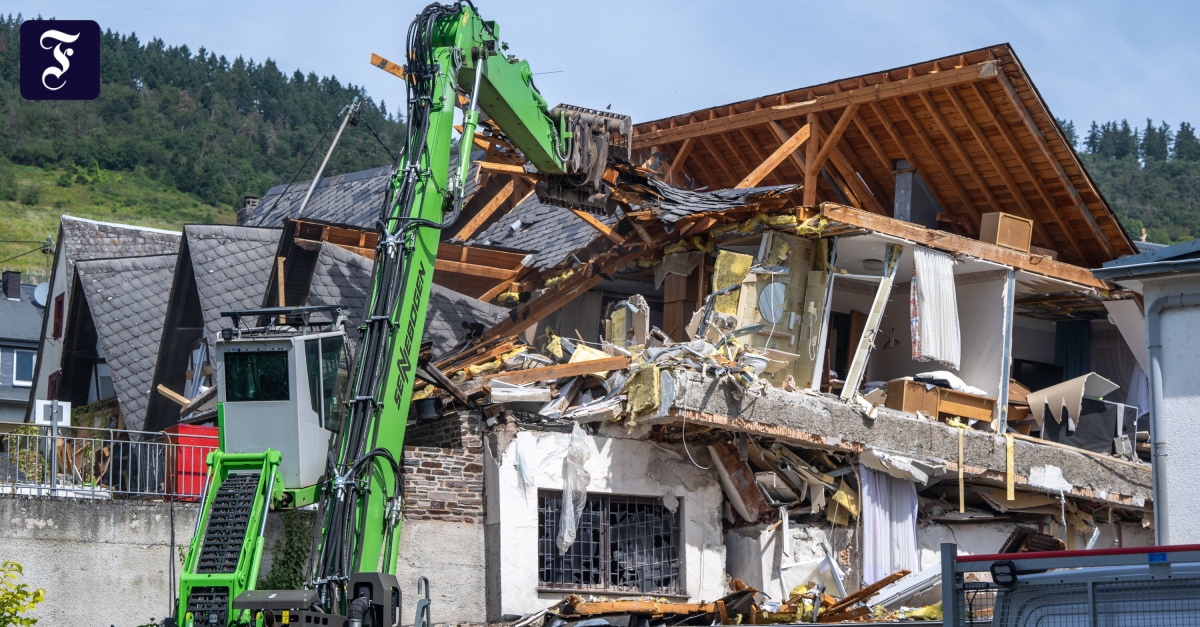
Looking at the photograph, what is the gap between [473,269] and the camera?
22219mm

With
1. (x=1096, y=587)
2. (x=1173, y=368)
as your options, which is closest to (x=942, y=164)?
(x=1173, y=368)

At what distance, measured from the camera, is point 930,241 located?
19.7 meters

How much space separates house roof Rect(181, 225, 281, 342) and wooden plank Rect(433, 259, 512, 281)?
2.76m

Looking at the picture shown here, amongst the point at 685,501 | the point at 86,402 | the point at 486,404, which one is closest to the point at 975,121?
the point at 685,501

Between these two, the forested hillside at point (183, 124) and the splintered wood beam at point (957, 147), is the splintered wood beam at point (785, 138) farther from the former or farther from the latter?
the forested hillside at point (183, 124)

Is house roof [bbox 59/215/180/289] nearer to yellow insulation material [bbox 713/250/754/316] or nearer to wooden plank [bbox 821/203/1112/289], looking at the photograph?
yellow insulation material [bbox 713/250/754/316]

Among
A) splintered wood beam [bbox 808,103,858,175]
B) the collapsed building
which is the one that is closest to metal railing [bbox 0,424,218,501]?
the collapsed building

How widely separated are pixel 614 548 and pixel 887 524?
3859 mm

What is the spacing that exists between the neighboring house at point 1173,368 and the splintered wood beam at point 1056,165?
5778mm

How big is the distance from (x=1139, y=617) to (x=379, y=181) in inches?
995

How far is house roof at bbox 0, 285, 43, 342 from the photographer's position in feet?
139

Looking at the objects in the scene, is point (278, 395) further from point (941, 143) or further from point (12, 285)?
point (12, 285)

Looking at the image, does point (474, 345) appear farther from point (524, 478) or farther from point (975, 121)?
point (975, 121)

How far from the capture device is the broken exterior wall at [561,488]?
55.9 feet
